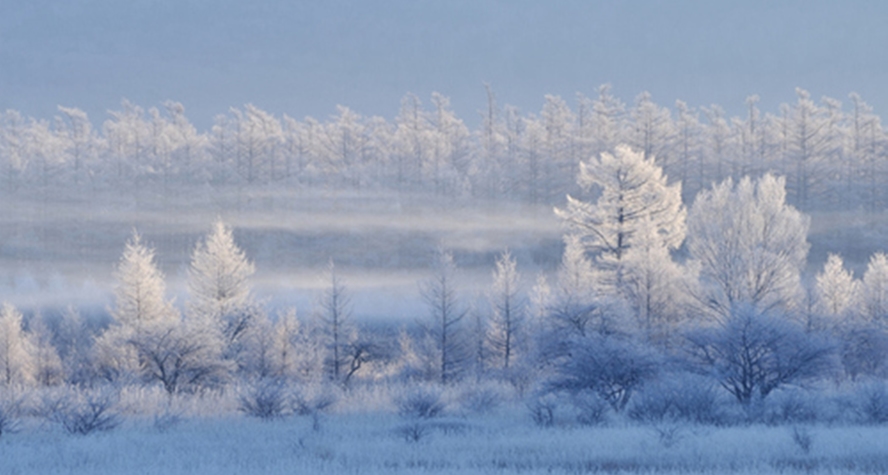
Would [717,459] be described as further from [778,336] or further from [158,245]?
[158,245]

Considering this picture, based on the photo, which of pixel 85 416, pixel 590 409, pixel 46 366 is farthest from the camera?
pixel 46 366

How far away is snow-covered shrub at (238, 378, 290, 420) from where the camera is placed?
721 inches

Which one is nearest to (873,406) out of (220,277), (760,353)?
(760,353)

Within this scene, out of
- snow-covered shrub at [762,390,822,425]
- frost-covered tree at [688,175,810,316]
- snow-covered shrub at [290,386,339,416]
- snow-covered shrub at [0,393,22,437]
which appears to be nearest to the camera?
snow-covered shrub at [0,393,22,437]

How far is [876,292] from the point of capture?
4475 centimetres

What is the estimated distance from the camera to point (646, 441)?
13.0 m

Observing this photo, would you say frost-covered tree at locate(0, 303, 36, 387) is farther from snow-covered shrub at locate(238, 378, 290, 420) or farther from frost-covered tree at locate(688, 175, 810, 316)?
frost-covered tree at locate(688, 175, 810, 316)

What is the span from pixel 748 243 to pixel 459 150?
150 ft

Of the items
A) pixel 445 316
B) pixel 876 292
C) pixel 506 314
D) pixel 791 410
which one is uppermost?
pixel 876 292

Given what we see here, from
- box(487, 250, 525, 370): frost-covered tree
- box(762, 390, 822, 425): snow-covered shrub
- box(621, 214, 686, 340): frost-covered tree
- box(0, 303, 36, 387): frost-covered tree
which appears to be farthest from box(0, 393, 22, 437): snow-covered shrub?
box(0, 303, 36, 387): frost-covered tree

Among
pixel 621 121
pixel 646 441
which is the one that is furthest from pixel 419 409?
pixel 621 121

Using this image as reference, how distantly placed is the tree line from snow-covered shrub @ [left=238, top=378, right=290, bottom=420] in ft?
0.40

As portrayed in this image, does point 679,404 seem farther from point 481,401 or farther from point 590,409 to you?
point 481,401

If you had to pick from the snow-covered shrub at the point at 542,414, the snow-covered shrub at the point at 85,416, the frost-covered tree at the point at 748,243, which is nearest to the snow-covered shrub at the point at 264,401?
the snow-covered shrub at the point at 85,416
